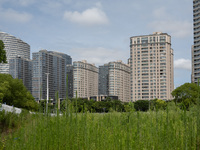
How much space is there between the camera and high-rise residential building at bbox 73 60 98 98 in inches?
5901

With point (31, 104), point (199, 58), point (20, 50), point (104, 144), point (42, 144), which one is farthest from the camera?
point (20, 50)

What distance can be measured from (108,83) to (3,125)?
149344 millimetres

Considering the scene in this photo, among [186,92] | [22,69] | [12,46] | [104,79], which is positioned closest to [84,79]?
[104,79]

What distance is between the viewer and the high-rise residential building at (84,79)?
149875mm

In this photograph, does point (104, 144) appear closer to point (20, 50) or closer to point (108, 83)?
point (108, 83)

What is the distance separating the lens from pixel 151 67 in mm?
122000

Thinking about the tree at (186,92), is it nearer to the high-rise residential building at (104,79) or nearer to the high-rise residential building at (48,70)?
the high-rise residential building at (48,70)

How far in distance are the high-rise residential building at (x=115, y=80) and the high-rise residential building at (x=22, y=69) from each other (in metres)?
50.4

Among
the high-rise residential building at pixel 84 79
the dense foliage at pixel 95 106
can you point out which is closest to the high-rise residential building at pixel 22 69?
the high-rise residential building at pixel 84 79

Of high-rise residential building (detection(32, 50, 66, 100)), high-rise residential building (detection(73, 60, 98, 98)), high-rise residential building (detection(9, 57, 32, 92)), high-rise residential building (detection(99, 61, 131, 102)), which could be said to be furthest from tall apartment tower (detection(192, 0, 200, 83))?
high-rise residential building (detection(9, 57, 32, 92))

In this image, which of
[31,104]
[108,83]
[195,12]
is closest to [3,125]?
[31,104]

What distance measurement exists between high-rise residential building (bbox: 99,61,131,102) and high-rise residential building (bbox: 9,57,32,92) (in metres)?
50.4

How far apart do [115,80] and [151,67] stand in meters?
34.1

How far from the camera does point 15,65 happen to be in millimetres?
127375
